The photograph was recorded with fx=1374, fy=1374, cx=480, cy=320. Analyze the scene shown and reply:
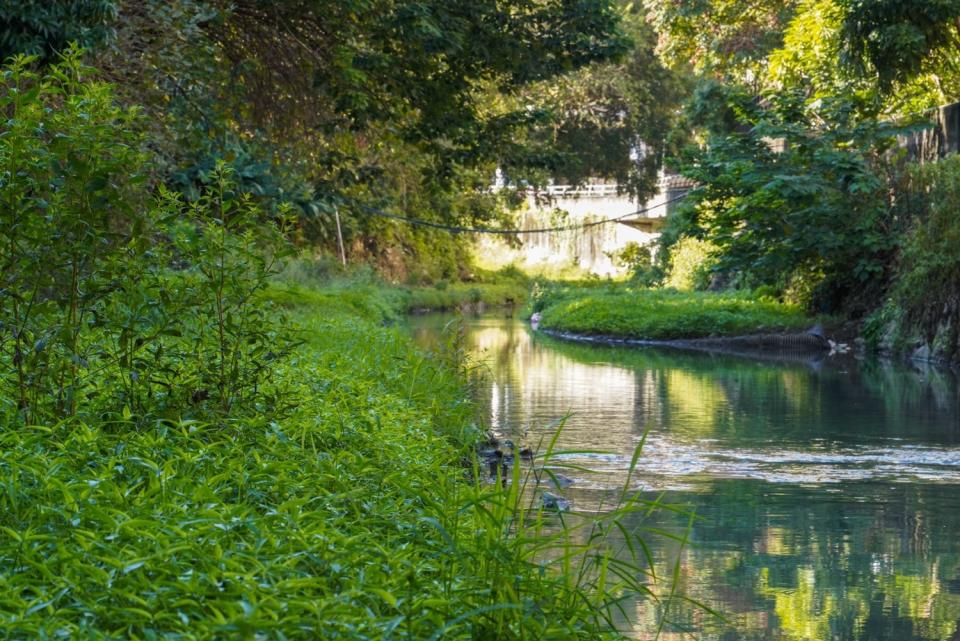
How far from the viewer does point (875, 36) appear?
19.5m

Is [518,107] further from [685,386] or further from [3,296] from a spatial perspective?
[3,296]

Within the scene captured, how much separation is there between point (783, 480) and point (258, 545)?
579 cm

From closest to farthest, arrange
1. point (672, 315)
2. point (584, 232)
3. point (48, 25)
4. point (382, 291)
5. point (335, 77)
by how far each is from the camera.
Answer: point (48, 25)
point (335, 77)
point (672, 315)
point (382, 291)
point (584, 232)

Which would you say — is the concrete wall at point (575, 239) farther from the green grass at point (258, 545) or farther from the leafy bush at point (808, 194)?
the green grass at point (258, 545)

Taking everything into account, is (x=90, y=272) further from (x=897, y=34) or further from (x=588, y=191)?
(x=588, y=191)

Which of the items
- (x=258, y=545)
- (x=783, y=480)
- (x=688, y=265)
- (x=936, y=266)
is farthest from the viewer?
(x=688, y=265)

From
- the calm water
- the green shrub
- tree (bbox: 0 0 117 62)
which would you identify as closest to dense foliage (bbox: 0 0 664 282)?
tree (bbox: 0 0 117 62)

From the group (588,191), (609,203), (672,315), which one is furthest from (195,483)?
(588,191)

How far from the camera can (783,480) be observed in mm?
9086

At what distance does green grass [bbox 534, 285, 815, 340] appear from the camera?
23172 mm

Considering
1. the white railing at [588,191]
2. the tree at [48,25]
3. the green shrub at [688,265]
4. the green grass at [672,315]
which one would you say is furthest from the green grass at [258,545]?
the white railing at [588,191]

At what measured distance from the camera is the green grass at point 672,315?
23172 mm

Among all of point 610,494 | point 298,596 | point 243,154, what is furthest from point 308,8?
point 298,596

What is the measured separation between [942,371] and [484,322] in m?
16.3
